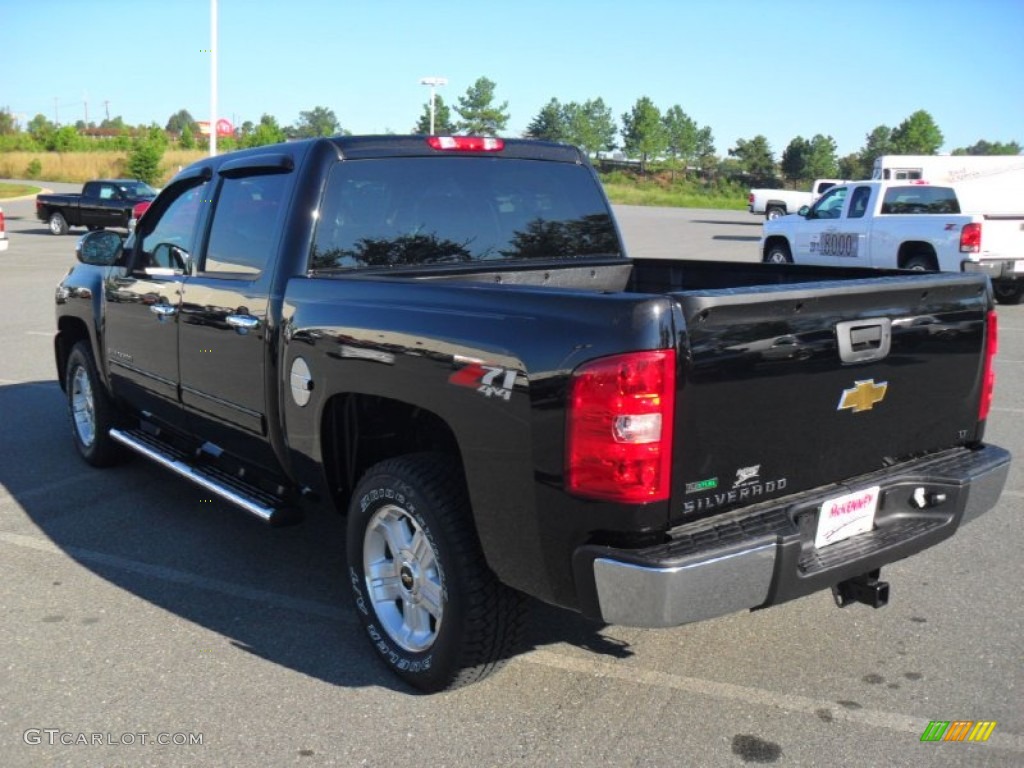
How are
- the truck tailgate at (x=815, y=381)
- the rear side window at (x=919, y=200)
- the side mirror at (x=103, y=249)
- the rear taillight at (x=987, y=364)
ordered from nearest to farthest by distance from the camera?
the truck tailgate at (x=815, y=381), the rear taillight at (x=987, y=364), the side mirror at (x=103, y=249), the rear side window at (x=919, y=200)

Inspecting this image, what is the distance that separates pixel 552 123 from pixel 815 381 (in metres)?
118

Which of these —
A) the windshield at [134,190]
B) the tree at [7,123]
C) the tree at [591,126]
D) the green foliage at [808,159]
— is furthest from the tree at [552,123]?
the windshield at [134,190]

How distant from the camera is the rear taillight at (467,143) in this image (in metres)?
4.47

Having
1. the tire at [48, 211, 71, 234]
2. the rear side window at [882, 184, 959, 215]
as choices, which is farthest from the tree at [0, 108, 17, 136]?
the rear side window at [882, 184, 959, 215]

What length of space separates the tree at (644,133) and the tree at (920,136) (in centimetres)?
2425

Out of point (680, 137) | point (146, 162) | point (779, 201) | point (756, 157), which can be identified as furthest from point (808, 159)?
point (146, 162)

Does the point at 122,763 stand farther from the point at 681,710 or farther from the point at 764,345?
the point at 764,345

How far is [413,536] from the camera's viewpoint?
3506 millimetres

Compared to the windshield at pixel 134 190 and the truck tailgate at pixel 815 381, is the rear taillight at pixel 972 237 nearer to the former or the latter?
the truck tailgate at pixel 815 381

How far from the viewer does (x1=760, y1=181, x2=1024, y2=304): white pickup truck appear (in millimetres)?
14164

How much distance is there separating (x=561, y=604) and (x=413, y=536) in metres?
0.75

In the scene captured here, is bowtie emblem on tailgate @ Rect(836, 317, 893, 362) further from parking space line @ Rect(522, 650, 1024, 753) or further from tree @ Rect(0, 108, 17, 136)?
tree @ Rect(0, 108, 17, 136)

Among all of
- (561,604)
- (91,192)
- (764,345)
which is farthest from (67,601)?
(91,192)

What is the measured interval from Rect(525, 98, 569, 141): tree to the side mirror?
111m
